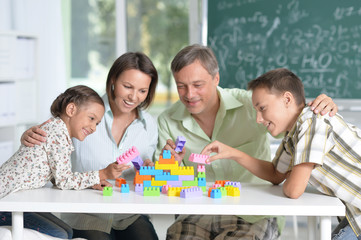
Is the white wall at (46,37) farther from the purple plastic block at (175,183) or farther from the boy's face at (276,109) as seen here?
the boy's face at (276,109)

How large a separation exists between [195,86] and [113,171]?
23.6 inches

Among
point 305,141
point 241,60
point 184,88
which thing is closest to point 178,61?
point 184,88

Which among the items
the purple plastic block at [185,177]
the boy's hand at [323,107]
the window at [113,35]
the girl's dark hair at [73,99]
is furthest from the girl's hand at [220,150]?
the window at [113,35]

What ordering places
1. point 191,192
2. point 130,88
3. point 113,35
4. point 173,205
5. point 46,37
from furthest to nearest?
point 113,35 → point 46,37 → point 130,88 → point 191,192 → point 173,205

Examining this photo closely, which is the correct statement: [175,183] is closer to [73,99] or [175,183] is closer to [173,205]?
[173,205]

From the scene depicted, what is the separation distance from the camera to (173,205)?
64.5 inches

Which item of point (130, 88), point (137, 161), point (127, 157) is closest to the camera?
point (127, 157)

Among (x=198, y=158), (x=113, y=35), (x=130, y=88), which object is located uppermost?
(x=113, y=35)

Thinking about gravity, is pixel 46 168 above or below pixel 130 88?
below

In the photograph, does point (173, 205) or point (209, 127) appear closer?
point (173, 205)

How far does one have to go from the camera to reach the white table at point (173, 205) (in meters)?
1.63

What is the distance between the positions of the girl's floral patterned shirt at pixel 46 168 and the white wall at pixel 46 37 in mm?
2931

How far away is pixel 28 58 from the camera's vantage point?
13.6 feet

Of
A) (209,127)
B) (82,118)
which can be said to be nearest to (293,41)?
(209,127)
